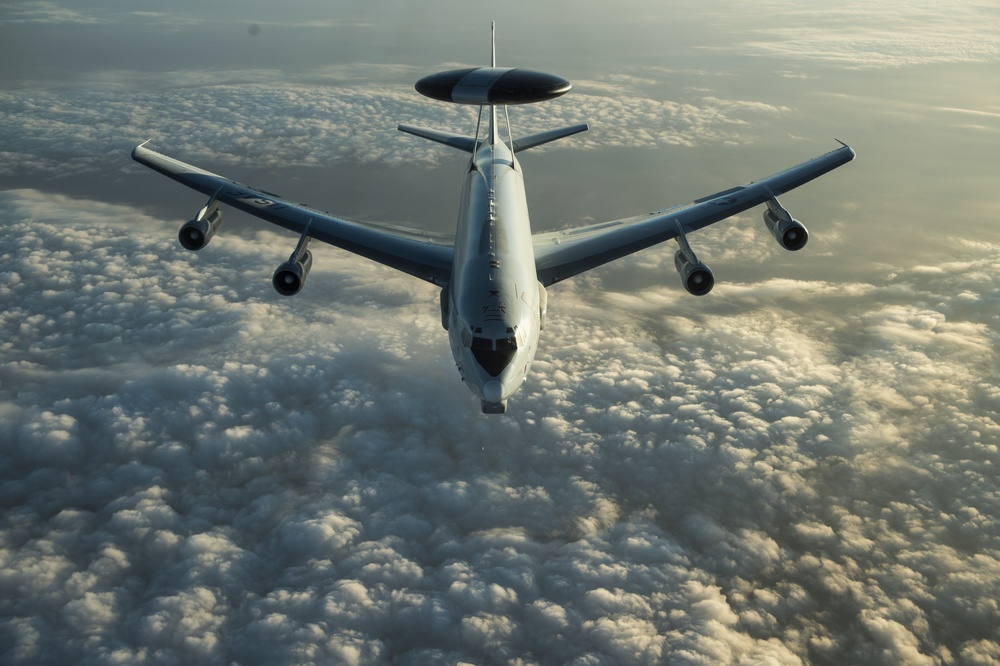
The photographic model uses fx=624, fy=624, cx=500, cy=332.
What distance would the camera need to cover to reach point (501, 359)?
967 inches

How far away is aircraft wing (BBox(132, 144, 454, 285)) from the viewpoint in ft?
120

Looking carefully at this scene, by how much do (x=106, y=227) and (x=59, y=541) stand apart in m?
82.0

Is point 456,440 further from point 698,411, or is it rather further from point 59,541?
point 59,541

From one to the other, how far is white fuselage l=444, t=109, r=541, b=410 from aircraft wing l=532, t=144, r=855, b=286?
272 centimetres

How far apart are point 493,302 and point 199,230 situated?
20.3m

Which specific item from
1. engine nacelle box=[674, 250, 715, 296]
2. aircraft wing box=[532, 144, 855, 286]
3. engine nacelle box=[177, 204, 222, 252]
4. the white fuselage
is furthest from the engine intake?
engine nacelle box=[674, 250, 715, 296]

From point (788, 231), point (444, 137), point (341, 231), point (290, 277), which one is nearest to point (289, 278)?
point (290, 277)

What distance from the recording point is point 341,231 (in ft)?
122

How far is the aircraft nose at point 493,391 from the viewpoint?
24109 millimetres

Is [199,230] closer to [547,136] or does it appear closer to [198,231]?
[198,231]

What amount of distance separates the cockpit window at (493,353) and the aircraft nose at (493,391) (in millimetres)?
402

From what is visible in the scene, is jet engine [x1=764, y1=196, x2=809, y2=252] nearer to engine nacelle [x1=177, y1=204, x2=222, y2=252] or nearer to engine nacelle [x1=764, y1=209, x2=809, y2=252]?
engine nacelle [x1=764, y1=209, x2=809, y2=252]

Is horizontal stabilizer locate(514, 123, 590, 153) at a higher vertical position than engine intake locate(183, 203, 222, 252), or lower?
higher

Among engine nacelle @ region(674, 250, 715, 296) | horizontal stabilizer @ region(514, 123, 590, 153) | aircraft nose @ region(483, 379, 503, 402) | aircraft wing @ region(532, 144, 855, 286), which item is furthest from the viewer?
horizontal stabilizer @ region(514, 123, 590, 153)
